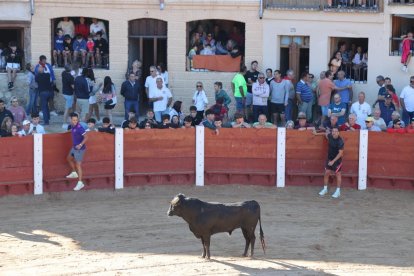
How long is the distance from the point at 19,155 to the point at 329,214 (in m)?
6.34

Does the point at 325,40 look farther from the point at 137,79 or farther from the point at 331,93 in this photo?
the point at 137,79

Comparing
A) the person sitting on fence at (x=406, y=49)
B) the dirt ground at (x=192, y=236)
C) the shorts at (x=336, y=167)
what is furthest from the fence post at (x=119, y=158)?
the person sitting on fence at (x=406, y=49)

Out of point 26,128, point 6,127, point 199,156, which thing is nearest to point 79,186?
point 26,128

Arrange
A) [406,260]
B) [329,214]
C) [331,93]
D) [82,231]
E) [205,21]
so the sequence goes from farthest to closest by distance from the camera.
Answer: [205,21] → [331,93] → [329,214] → [82,231] → [406,260]

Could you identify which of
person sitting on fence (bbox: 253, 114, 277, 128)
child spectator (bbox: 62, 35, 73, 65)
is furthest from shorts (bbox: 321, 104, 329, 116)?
child spectator (bbox: 62, 35, 73, 65)

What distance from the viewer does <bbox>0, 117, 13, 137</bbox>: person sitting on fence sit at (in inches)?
954

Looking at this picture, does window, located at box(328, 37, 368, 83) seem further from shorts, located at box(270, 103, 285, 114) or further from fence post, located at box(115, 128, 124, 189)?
fence post, located at box(115, 128, 124, 189)

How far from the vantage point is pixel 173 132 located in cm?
2514

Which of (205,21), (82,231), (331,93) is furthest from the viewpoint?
(205,21)

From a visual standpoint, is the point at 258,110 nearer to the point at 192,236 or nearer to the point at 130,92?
the point at 130,92

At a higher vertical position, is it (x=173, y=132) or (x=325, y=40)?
(x=325, y=40)

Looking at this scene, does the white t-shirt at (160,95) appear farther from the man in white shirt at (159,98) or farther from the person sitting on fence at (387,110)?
the person sitting on fence at (387,110)

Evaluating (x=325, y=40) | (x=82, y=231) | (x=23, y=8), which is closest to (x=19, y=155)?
(x=82, y=231)

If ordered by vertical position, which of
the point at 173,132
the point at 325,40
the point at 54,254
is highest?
the point at 325,40
